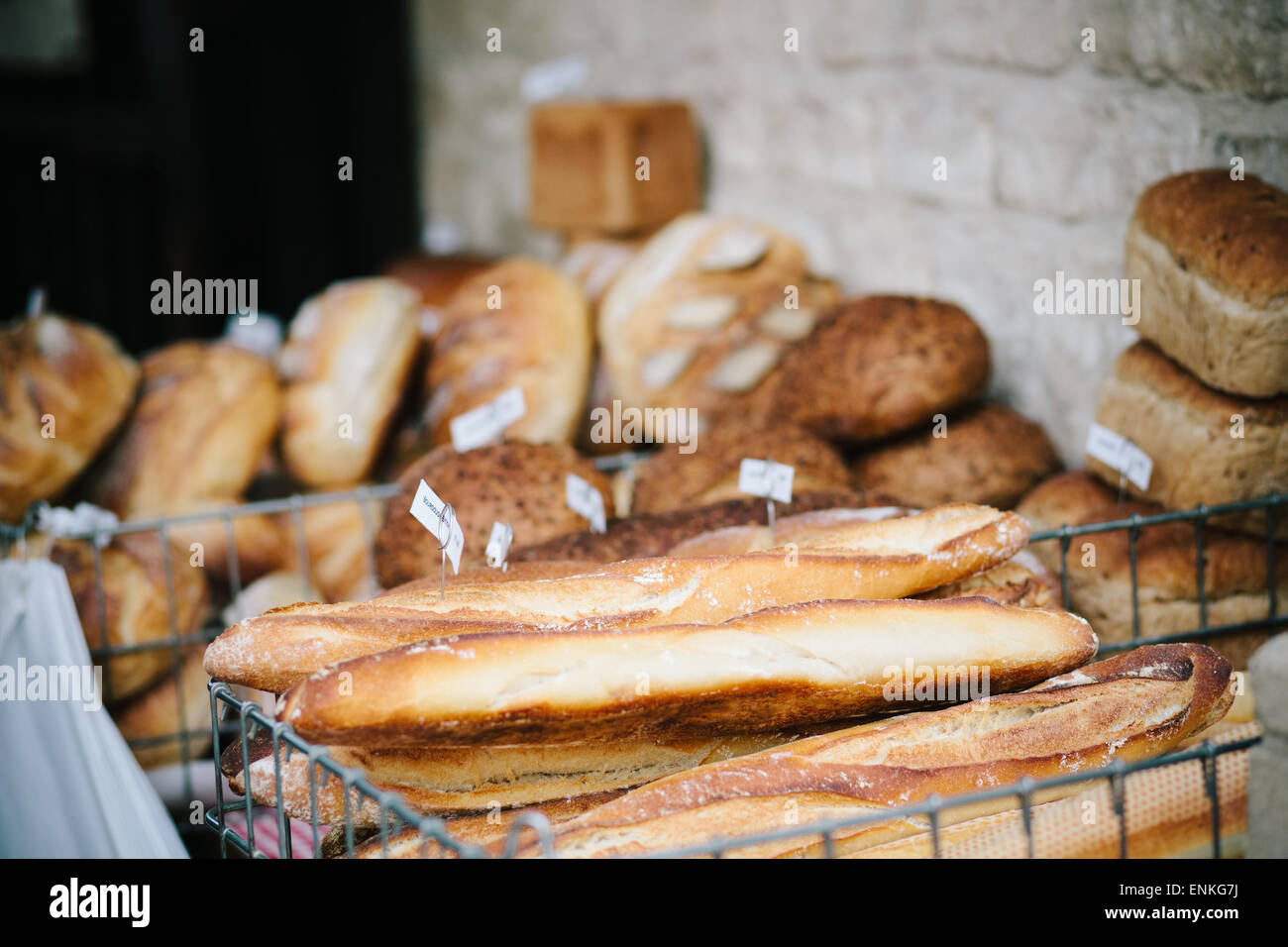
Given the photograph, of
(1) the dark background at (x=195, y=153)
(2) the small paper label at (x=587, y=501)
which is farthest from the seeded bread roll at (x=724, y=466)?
(1) the dark background at (x=195, y=153)

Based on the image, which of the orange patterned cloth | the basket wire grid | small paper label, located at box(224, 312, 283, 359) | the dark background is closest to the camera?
the basket wire grid

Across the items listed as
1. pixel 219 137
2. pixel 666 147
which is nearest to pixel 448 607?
pixel 666 147

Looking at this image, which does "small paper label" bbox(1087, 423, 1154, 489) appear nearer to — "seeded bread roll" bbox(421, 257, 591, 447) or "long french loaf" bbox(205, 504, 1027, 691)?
"long french loaf" bbox(205, 504, 1027, 691)

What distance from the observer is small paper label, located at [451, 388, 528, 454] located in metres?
2.15

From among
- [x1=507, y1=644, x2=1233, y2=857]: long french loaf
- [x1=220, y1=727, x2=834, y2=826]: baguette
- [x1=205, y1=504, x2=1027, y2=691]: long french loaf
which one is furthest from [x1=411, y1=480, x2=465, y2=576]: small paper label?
[x1=507, y1=644, x2=1233, y2=857]: long french loaf

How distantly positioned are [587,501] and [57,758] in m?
0.90

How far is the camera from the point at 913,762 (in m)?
1.29

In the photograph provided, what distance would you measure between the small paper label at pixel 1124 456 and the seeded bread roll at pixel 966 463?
247 millimetres

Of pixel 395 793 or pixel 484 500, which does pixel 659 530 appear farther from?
pixel 395 793

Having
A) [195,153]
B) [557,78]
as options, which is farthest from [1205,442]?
[195,153]

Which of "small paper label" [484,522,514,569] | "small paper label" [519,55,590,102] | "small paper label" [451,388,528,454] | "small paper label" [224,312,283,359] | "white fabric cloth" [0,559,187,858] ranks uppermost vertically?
"small paper label" [519,55,590,102]

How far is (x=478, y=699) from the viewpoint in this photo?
121cm

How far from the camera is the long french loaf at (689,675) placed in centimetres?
121

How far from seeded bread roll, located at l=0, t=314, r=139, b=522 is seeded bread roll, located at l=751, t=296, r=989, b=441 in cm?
144
